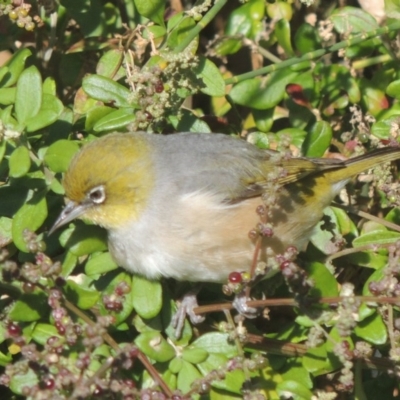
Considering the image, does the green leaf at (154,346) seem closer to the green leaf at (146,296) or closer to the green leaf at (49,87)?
the green leaf at (146,296)

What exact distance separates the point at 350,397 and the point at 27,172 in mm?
1860

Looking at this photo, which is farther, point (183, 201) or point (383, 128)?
point (383, 128)

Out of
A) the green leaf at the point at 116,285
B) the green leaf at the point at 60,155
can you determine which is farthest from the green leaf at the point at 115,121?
the green leaf at the point at 116,285

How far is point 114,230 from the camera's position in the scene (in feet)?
11.5

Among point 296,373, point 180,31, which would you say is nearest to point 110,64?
point 180,31

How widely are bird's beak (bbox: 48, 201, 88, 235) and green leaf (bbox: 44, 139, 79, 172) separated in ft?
0.56

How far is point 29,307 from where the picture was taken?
9.91 feet

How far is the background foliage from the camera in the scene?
2.73 metres

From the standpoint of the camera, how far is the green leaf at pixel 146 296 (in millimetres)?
3180

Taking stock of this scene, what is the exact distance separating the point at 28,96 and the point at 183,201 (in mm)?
774

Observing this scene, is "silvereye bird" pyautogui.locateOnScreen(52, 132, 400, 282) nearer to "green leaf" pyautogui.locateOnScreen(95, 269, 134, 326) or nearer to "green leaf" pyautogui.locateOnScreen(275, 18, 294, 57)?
"green leaf" pyautogui.locateOnScreen(95, 269, 134, 326)

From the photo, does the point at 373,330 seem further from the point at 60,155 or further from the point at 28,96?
the point at 28,96

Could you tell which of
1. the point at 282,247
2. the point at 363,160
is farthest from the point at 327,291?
the point at 363,160

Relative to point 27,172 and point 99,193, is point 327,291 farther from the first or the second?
point 27,172
